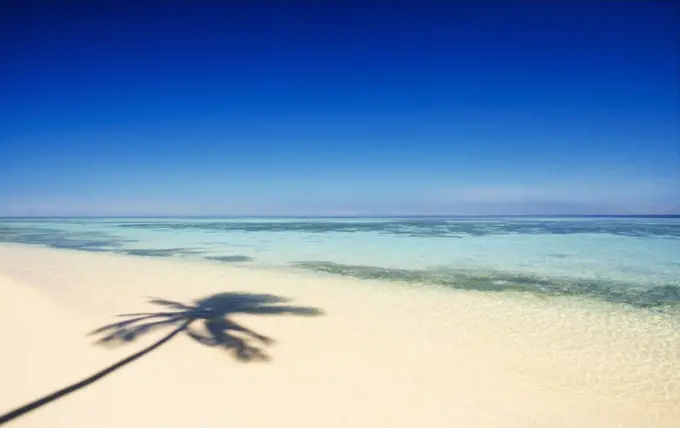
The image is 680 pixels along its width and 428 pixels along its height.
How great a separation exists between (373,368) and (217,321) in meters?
5.22

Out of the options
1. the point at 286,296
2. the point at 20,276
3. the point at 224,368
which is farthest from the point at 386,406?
the point at 20,276

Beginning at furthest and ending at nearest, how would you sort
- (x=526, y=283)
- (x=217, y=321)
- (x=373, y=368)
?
(x=526, y=283), (x=217, y=321), (x=373, y=368)

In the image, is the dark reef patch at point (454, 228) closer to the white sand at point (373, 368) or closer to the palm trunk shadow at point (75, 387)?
the white sand at point (373, 368)

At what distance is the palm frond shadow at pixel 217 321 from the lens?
9.26 m

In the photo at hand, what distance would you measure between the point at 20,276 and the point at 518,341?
20683 mm

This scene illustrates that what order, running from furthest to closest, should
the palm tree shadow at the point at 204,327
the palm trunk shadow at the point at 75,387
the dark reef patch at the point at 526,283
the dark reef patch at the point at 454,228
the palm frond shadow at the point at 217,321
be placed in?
1. the dark reef patch at the point at 454,228
2. the dark reef patch at the point at 526,283
3. the palm frond shadow at the point at 217,321
4. the palm tree shadow at the point at 204,327
5. the palm trunk shadow at the point at 75,387

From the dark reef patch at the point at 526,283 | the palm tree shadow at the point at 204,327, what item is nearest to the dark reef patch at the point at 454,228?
the dark reef patch at the point at 526,283

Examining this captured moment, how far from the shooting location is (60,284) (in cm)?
1628

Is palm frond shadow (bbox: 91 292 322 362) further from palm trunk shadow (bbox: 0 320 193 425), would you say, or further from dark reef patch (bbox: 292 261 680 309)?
dark reef patch (bbox: 292 261 680 309)

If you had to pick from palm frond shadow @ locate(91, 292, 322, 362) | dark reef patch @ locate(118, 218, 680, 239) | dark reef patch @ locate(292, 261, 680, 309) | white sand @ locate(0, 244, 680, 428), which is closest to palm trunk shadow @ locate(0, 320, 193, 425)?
white sand @ locate(0, 244, 680, 428)

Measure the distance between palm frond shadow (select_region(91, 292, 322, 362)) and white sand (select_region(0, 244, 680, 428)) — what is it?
1.26 feet

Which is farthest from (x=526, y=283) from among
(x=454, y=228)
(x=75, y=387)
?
(x=454, y=228)

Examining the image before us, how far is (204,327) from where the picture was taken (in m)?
10.6

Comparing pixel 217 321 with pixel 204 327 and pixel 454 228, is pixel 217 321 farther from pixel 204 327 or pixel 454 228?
pixel 454 228
